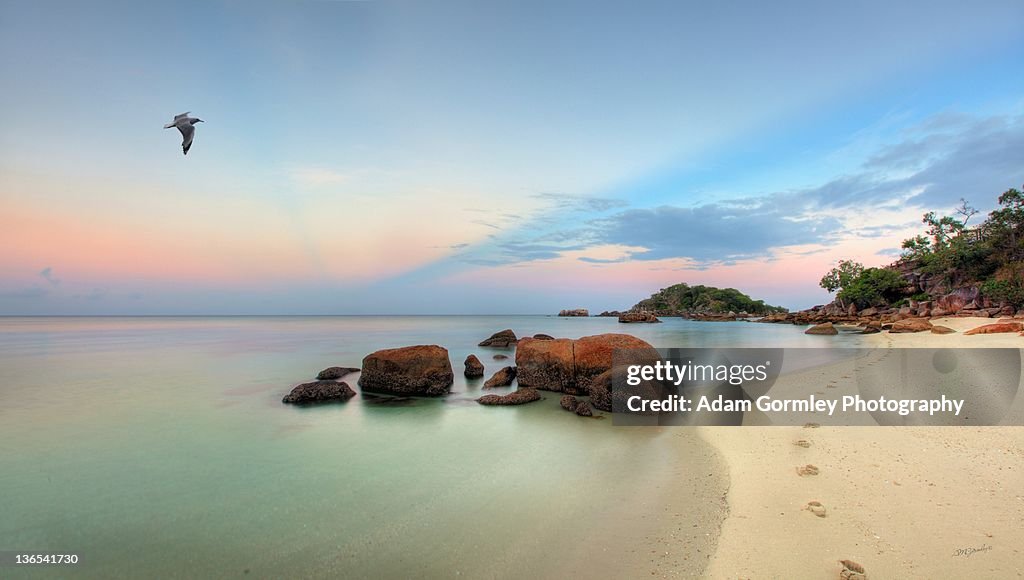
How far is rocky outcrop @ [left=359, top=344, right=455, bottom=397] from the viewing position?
41.0 ft

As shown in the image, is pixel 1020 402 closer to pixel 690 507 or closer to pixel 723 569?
pixel 690 507

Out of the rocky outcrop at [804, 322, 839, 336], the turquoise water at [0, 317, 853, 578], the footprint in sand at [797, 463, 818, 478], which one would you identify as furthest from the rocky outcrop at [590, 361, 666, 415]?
the rocky outcrop at [804, 322, 839, 336]

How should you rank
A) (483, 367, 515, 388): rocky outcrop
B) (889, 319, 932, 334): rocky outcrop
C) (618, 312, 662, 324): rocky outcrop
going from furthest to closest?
(618, 312, 662, 324): rocky outcrop → (889, 319, 932, 334): rocky outcrop → (483, 367, 515, 388): rocky outcrop

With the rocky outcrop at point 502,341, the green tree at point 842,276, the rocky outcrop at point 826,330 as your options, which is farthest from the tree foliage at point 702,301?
the rocky outcrop at point 502,341

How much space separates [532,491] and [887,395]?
1003cm

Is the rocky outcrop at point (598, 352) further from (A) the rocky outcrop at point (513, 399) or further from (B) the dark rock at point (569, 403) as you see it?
(A) the rocky outcrop at point (513, 399)

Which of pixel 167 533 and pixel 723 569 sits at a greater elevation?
pixel 723 569

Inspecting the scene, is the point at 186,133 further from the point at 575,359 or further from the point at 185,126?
the point at 575,359

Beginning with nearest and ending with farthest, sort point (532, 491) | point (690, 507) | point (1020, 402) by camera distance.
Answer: point (690, 507) → point (532, 491) → point (1020, 402)

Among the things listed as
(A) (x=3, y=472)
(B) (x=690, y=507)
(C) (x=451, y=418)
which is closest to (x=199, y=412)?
(A) (x=3, y=472)

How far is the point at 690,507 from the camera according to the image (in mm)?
4961

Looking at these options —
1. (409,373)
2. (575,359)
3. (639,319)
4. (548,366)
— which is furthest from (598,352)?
(639,319)

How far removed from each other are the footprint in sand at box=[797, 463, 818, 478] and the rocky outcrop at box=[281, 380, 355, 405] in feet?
35.4

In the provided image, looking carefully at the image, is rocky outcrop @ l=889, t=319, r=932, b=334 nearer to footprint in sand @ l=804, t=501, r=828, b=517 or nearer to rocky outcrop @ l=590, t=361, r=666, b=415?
rocky outcrop @ l=590, t=361, r=666, b=415
